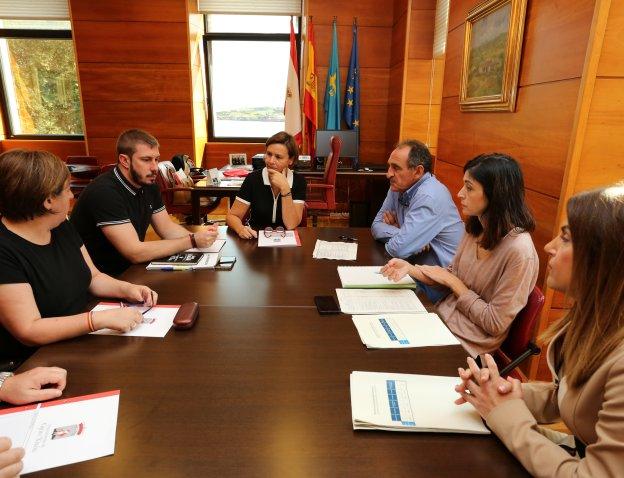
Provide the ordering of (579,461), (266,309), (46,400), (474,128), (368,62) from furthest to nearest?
(368,62) < (474,128) < (266,309) < (46,400) < (579,461)

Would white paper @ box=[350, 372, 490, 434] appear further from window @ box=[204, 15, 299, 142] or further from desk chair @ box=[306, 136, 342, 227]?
window @ box=[204, 15, 299, 142]

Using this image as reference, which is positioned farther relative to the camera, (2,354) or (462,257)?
(462,257)

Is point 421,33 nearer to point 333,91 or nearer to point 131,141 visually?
point 333,91

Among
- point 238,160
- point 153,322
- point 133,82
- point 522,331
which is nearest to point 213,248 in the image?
point 153,322

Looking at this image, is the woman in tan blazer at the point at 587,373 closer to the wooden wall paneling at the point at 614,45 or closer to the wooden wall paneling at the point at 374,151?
the wooden wall paneling at the point at 614,45

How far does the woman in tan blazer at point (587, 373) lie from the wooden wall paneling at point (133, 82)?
5.79m

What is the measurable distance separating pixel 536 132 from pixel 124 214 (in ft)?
6.91

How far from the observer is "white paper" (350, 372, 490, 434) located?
3.02 feet

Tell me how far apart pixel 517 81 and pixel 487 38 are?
0.55 m

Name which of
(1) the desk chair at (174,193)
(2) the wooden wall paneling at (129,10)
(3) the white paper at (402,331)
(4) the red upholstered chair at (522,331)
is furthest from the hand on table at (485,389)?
(2) the wooden wall paneling at (129,10)

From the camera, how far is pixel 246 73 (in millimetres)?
6430

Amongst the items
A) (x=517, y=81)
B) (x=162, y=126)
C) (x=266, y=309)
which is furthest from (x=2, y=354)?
(x=162, y=126)

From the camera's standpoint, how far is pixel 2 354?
1.41 metres

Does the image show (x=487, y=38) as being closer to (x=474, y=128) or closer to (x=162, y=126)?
(x=474, y=128)
